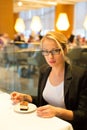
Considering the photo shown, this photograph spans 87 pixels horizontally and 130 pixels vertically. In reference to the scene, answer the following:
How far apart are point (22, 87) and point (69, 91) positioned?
2.84 m

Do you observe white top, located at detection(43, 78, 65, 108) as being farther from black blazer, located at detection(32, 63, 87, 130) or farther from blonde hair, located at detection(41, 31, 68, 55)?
blonde hair, located at detection(41, 31, 68, 55)

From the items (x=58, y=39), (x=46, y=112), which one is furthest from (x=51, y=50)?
(x=46, y=112)

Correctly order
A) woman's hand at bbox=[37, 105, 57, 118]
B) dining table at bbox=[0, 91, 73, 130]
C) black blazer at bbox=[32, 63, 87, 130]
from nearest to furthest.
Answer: dining table at bbox=[0, 91, 73, 130] < woman's hand at bbox=[37, 105, 57, 118] < black blazer at bbox=[32, 63, 87, 130]

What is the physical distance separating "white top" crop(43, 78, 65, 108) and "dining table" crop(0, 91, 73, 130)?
272mm

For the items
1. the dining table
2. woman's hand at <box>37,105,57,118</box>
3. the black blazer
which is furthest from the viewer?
the black blazer

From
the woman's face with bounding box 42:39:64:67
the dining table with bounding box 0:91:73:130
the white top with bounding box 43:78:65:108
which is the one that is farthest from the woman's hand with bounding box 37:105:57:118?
the woman's face with bounding box 42:39:64:67

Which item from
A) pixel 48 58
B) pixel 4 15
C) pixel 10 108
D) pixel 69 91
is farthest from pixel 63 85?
pixel 4 15

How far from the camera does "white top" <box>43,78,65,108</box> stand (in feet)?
5.72

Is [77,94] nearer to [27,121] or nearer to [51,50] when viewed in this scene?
[51,50]

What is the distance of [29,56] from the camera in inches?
188

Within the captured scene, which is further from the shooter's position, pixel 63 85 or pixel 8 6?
pixel 8 6

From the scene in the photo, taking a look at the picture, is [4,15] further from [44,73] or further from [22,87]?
[44,73]

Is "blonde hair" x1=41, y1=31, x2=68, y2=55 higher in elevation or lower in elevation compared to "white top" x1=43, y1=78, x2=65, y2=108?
higher

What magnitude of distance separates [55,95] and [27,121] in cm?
45
